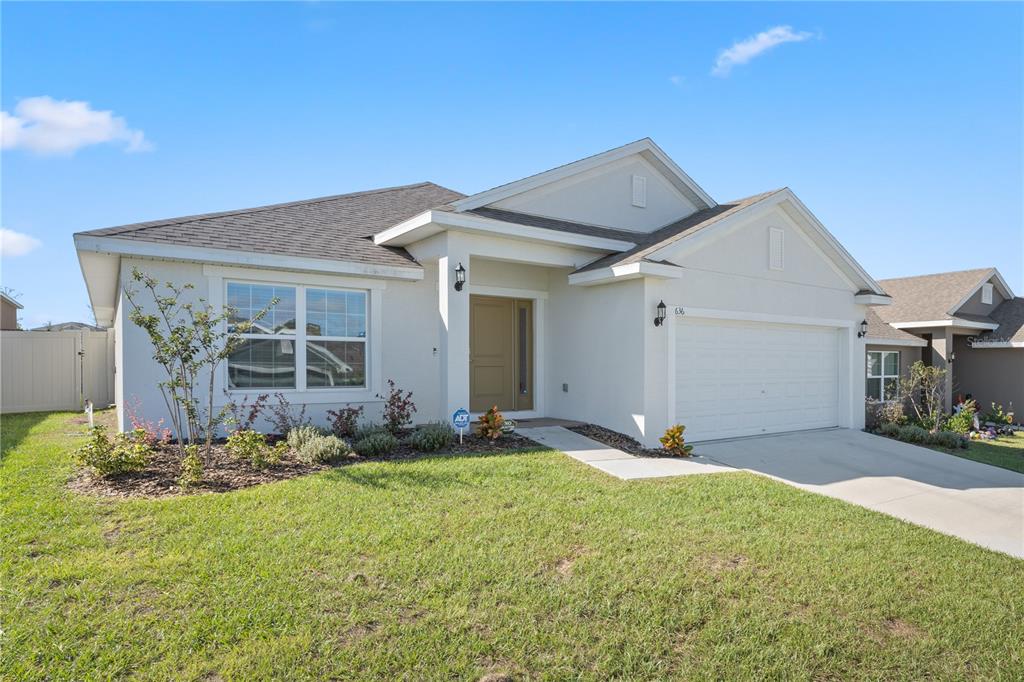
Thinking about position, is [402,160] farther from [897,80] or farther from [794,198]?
[897,80]

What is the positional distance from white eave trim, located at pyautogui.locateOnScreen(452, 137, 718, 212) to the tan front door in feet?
7.26

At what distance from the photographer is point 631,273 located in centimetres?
905

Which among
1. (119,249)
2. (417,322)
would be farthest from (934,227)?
(119,249)

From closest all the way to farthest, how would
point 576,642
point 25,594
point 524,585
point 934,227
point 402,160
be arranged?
1. point 576,642
2. point 25,594
3. point 524,585
4. point 934,227
5. point 402,160

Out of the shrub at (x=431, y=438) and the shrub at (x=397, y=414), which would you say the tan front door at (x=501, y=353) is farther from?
the shrub at (x=431, y=438)

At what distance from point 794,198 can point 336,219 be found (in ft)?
31.0

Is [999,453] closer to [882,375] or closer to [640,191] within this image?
[882,375]

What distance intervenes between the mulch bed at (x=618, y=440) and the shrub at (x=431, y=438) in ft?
8.62

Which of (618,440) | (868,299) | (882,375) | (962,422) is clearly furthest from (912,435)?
(618,440)

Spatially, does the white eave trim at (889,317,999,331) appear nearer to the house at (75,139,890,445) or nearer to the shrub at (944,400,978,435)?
the shrub at (944,400,978,435)

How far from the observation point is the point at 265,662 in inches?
121

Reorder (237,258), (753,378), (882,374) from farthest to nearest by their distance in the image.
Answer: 1. (882,374)
2. (753,378)
3. (237,258)

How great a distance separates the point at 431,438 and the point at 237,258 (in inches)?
166

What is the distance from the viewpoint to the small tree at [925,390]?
1425 centimetres
